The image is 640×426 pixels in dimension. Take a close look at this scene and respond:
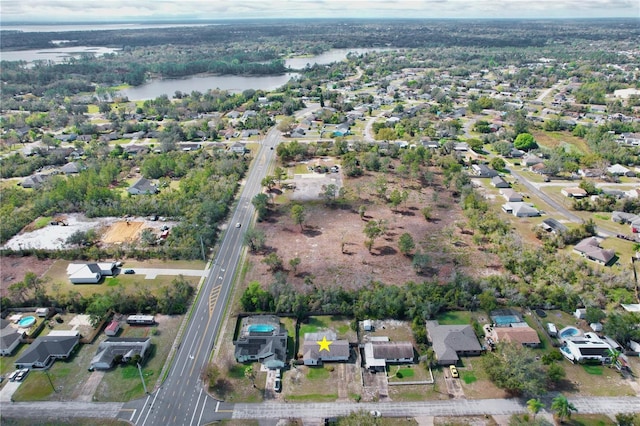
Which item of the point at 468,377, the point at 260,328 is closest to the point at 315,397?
the point at 260,328

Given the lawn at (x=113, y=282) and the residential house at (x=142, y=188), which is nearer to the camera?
the lawn at (x=113, y=282)

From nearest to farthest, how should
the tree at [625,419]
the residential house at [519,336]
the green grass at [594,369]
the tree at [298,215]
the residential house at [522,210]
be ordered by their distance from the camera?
1. the tree at [625,419]
2. the green grass at [594,369]
3. the residential house at [519,336]
4. the tree at [298,215]
5. the residential house at [522,210]

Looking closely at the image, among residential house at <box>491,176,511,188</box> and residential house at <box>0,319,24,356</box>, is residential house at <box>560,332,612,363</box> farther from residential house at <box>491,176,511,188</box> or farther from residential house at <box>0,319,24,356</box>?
residential house at <box>0,319,24,356</box>

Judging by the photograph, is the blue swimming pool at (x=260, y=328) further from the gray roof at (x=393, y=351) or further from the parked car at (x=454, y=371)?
the parked car at (x=454, y=371)

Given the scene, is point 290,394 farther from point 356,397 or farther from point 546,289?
point 546,289

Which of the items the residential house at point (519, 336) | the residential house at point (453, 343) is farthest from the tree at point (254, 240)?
the residential house at point (519, 336)

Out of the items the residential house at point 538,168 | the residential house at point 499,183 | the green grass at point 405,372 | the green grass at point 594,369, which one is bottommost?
the green grass at point 405,372

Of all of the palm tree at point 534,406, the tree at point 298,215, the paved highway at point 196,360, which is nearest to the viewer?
the palm tree at point 534,406
